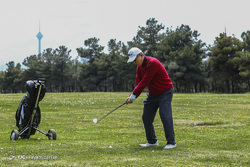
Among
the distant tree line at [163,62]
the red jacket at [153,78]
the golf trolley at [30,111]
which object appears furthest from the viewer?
the distant tree line at [163,62]

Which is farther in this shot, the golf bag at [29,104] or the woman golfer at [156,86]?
the golf bag at [29,104]

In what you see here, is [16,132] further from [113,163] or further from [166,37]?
[166,37]

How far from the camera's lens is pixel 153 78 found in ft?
25.1

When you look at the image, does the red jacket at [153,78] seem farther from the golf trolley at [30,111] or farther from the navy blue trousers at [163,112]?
the golf trolley at [30,111]

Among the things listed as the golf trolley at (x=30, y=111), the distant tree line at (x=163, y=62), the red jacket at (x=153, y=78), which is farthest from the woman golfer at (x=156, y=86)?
the distant tree line at (x=163, y=62)

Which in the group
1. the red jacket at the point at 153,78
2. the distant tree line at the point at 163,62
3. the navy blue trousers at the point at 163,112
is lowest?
the navy blue trousers at the point at 163,112

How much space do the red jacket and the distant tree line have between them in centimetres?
5380

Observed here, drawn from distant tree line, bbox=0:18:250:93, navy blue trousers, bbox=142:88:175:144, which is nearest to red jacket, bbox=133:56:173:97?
navy blue trousers, bbox=142:88:175:144

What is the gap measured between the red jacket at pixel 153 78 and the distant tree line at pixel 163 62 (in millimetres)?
53801

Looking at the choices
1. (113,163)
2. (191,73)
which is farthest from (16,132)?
(191,73)

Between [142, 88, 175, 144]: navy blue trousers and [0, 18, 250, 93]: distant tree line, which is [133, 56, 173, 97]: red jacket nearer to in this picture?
[142, 88, 175, 144]: navy blue trousers

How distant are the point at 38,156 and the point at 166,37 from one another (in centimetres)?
6813

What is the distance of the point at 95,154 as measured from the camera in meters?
6.87

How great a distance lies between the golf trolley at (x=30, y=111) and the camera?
884cm
